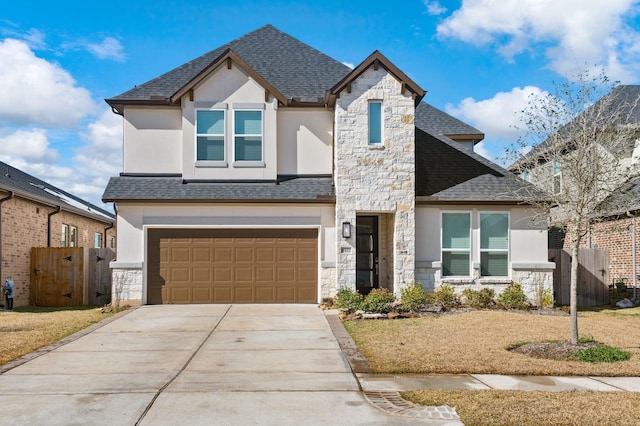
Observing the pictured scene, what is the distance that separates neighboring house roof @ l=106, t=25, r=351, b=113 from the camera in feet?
60.6

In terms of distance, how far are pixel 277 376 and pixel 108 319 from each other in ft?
24.6

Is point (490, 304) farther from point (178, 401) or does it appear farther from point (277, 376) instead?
point (178, 401)

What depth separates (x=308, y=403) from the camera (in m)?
7.42

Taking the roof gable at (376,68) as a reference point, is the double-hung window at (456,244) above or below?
below

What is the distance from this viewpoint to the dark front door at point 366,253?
61.7 feet

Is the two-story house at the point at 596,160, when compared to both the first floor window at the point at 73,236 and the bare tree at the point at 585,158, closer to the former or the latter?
the bare tree at the point at 585,158

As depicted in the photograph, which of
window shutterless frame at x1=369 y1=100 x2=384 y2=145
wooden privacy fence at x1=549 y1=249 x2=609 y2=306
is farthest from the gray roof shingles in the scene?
wooden privacy fence at x1=549 y1=249 x2=609 y2=306

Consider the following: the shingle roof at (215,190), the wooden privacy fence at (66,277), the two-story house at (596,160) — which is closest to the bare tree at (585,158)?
the two-story house at (596,160)

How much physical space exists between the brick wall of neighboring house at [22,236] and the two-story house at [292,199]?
12.9ft

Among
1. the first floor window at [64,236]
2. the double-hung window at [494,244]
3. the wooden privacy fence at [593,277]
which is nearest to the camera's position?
the double-hung window at [494,244]

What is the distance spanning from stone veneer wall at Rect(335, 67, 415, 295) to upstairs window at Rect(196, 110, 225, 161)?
341cm

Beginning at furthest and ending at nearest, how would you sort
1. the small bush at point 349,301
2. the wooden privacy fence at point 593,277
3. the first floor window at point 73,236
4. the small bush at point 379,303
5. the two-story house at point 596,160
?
the first floor window at point 73,236 → the wooden privacy fence at point 593,277 → the small bush at point 349,301 → the small bush at point 379,303 → the two-story house at point 596,160

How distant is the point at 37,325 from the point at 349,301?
7240 millimetres

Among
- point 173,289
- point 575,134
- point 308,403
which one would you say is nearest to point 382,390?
point 308,403
